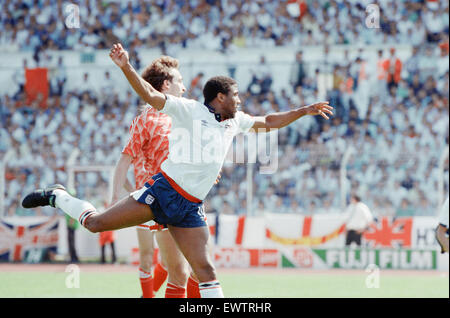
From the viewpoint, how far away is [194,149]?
5.38 metres

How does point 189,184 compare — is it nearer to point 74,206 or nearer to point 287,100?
point 74,206

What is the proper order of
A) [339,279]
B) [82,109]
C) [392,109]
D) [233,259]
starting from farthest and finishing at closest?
[82,109] < [392,109] < [233,259] < [339,279]

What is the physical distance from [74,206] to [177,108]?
52.5 inches

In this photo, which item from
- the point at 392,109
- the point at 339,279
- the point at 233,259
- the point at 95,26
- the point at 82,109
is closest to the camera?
the point at 339,279

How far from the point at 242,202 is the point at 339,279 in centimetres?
397

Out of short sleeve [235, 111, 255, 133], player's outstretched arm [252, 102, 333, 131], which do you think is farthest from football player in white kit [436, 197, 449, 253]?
short sleeve [235, 111, 255, 133]

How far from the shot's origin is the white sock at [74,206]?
5.68 meters

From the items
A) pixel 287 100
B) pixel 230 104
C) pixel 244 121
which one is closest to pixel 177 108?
pixel 230 104

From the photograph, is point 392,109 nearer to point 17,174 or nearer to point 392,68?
point 392,68

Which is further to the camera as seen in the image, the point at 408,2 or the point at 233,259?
the point at 408,2

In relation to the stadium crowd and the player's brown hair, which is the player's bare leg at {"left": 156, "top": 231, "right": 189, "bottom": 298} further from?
the stadium crowd

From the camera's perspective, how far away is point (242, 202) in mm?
16281
